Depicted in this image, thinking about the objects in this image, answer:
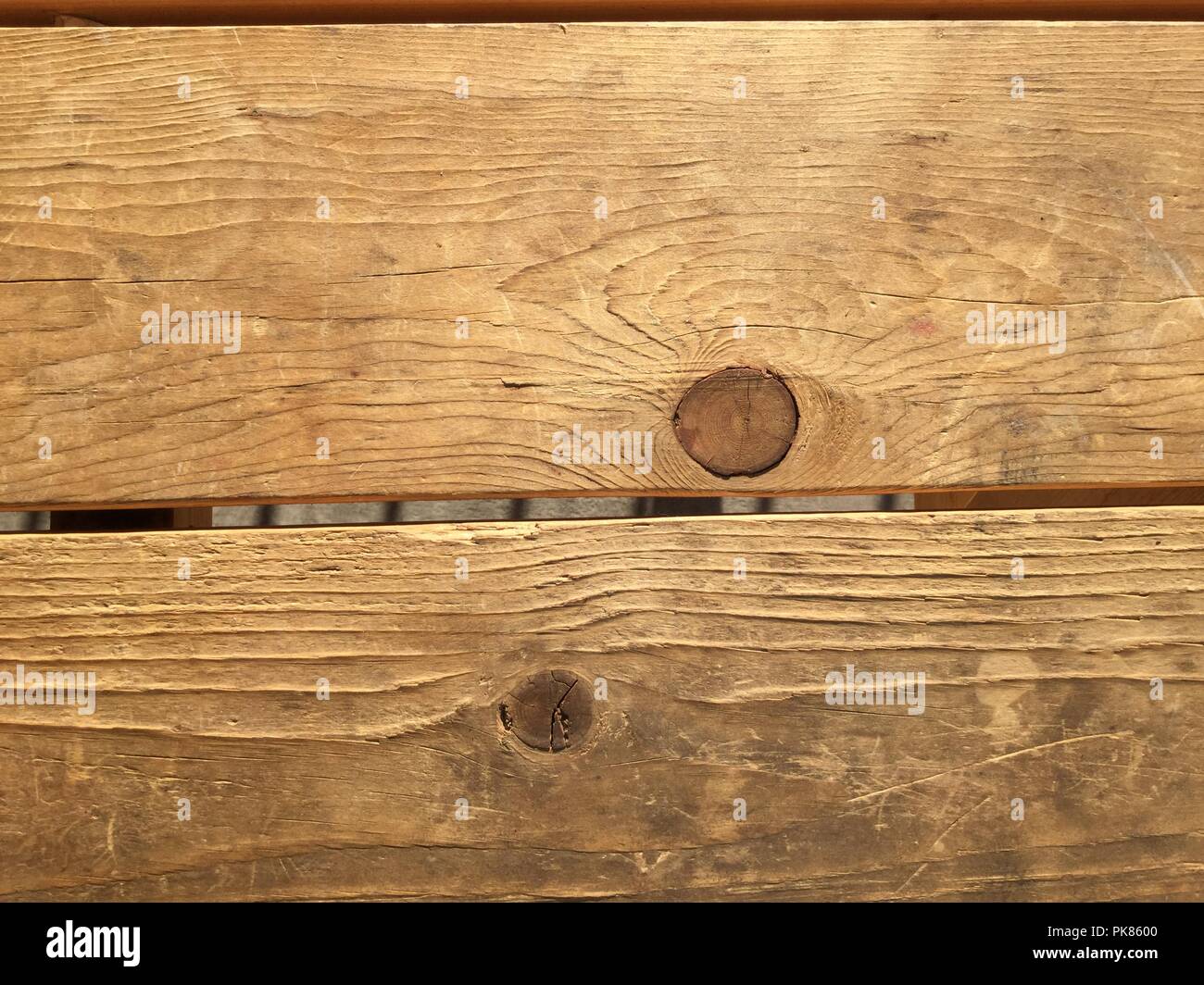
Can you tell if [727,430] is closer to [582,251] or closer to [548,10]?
[582,251]

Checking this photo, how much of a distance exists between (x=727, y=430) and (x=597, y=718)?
0.38 metres

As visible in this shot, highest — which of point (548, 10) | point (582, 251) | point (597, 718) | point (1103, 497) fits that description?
point (548, 10)

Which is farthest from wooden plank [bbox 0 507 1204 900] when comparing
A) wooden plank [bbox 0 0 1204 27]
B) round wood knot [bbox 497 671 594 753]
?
wooden plank [bbox 0 0 1204 27]

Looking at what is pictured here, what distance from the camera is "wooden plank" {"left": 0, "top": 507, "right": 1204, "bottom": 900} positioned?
1053 mm

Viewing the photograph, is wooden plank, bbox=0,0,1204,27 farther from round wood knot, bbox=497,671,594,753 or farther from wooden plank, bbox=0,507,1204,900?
round wood knot, bbox=497,671,594,753

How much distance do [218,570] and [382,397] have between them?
28 centimetres

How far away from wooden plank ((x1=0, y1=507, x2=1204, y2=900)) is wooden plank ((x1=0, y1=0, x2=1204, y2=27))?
650 mm

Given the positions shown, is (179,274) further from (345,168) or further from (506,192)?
(506,192)

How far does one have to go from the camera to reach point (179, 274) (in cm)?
108

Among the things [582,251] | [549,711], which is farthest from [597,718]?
[582,251]

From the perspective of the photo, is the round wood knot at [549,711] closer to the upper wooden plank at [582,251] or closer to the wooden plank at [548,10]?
the upper wooden plank at [582,251]

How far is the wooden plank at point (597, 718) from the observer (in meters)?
1.05

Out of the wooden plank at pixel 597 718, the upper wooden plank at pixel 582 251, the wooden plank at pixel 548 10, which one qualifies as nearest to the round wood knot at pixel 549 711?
the wooden plank at pixel 597 718

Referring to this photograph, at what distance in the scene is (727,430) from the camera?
3.51 feet
